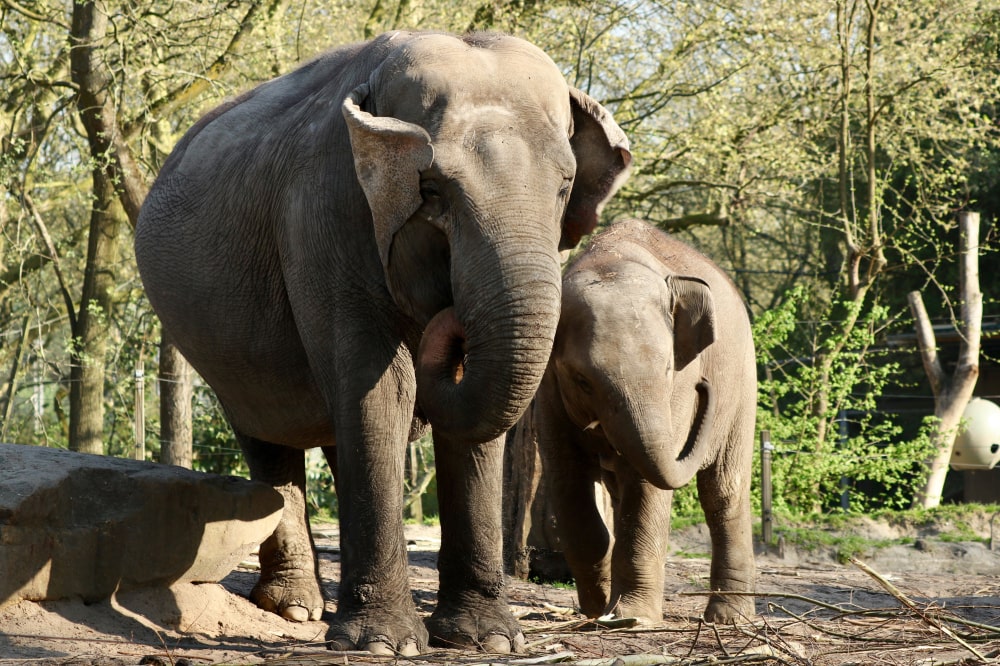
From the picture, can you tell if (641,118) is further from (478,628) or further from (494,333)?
(494,333)

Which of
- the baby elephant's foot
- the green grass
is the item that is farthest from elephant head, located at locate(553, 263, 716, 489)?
the green grass

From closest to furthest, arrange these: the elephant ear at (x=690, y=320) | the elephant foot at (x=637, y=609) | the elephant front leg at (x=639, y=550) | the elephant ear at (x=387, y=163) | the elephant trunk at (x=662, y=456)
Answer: the elephant ear at (x=387, y=163), the elephant trunk at (x=662, y=456), the elephant foot at (x=637, y=609), the elephant front leg at (x=639, y=550), the elephant ear at (x=690, y=320)

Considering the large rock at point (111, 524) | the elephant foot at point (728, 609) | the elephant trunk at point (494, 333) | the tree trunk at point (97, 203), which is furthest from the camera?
the tree trunk at point (97, 203)

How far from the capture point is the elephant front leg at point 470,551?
17.6ft

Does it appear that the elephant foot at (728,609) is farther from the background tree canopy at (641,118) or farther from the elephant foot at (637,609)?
the background tree canopy at (641,118)

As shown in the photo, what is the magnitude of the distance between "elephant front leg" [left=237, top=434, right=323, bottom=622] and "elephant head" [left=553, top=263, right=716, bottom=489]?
4.80 ft

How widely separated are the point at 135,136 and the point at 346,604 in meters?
8.50

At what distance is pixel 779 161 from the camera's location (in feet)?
53.8

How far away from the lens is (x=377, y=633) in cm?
487

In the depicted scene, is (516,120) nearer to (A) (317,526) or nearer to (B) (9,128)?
(A) (317,526)

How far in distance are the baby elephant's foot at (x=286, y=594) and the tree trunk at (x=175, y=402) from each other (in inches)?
221

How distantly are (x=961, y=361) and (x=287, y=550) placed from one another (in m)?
11.7

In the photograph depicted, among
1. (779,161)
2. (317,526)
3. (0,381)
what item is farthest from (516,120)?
(0,381)

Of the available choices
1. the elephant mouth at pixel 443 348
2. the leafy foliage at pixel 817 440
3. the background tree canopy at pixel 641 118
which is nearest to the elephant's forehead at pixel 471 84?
the elephant mouth at pixel 443 348
